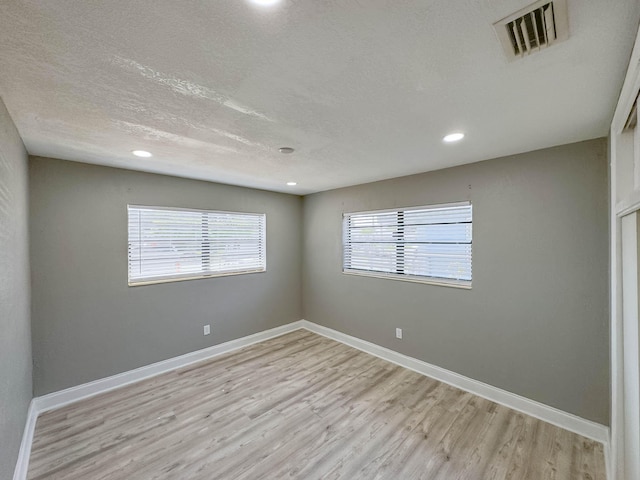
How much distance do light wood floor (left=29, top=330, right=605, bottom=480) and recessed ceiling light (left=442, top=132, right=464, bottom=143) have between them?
7.87 feet

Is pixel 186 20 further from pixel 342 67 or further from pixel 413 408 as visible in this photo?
pixel 413 408

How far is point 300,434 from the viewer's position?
85.9 inches

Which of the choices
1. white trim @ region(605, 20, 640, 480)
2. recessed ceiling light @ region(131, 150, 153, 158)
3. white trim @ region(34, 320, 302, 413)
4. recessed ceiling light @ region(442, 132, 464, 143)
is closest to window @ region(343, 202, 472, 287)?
recessed ceiling light @ region(442, 132, 464, 143)

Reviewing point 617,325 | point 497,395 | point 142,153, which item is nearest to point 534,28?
point 617,325

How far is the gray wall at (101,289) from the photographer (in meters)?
2.49

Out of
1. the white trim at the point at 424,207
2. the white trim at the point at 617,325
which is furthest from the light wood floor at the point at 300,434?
the white trim at the point at 424,207

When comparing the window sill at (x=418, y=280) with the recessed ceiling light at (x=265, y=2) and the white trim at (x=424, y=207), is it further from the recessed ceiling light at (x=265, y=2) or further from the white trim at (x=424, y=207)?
the recessed ceiling light at (x=265, y=2)

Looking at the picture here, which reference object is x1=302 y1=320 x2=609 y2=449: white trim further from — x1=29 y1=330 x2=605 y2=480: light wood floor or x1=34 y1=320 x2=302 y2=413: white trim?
x1=34 y1=320 x2=302 y2=413: white trim

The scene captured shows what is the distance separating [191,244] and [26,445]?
7.13 feet

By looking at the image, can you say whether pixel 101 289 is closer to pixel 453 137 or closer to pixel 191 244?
pixel 191 244

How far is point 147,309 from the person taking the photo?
307cm

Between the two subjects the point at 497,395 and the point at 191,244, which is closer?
the point at 497,395

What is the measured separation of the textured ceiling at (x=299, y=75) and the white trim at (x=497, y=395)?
2.30 m

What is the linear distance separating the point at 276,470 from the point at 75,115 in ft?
A: 8.87
